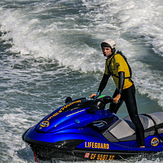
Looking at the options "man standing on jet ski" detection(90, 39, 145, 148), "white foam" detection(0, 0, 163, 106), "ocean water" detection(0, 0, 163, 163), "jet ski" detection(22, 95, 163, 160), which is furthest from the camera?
"white foam" detection(0, 0, 163, 106)

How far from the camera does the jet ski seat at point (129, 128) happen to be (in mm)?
3697

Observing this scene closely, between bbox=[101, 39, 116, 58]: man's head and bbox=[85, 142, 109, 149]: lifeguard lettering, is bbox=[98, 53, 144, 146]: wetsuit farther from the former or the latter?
bbox=[85, 142, 109, 149]: lifeguard lettering

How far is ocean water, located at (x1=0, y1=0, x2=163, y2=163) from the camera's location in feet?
18.3

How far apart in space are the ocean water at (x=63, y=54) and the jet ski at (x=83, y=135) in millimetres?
386

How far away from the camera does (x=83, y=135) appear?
3402 mm

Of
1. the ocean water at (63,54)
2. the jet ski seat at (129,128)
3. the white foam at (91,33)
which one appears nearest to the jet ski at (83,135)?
the jet ski seat at (129,128)

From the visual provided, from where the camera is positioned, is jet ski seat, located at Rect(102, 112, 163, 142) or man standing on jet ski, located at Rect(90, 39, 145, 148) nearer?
man standing on jet ski, located at Rect(90, 39, 145, 148)

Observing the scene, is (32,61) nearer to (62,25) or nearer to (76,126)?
(62,25)

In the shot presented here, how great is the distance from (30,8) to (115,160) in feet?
44.1

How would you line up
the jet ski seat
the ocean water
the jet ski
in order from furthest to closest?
the ocean water → the jet ski seat → the jet ski

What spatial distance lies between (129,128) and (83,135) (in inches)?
31.8

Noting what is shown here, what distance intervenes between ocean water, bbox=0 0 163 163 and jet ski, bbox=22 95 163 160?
15.2 inches

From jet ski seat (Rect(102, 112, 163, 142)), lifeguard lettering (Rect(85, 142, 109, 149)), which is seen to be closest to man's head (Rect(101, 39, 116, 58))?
jet ski seat (Rect(102, 112, 163, 142))

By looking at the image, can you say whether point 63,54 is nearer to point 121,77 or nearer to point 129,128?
point 129,128
